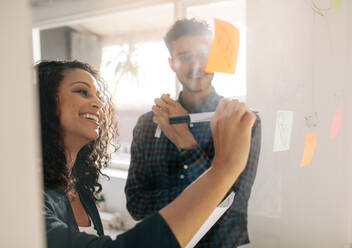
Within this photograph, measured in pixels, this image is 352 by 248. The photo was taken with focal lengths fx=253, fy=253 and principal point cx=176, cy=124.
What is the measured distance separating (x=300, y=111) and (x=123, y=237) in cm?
77

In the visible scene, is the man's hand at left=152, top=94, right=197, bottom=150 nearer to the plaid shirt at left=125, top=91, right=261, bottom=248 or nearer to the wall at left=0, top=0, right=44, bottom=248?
the plaid shirt at left=125, top=91, right=261, bottom=248

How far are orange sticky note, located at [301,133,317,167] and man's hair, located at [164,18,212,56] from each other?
0.64m

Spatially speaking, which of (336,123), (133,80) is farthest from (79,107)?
(336,123)

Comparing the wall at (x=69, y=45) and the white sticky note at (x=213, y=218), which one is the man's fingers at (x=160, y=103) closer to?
the wall at (x=69, y=45)

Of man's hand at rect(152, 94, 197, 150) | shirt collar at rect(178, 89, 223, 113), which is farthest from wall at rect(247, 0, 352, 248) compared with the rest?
man's hand at rect(152, 94, 197, 150)

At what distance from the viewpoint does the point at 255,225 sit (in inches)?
32.4

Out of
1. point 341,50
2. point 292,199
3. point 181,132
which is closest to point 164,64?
point 181,132

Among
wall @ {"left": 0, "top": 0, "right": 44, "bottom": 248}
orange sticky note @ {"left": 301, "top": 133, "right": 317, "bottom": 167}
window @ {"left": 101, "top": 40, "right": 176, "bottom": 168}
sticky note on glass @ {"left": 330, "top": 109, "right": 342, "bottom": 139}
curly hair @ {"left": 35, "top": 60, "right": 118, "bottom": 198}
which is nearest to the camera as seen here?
wall @ {"left": 0, "top": 0, "right": 44, "bottom": 248}

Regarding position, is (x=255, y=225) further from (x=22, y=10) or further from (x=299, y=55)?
(x=22, y=10)

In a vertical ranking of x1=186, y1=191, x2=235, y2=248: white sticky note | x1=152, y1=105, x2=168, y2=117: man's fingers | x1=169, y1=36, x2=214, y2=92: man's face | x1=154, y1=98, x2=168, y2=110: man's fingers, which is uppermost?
x1=169, y1=36, x2=214, y2=92: man's face

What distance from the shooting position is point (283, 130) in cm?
87

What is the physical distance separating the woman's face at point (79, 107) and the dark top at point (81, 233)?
0.11 meters

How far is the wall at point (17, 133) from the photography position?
29 centimetres

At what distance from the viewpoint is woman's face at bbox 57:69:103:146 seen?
0.44 metres
